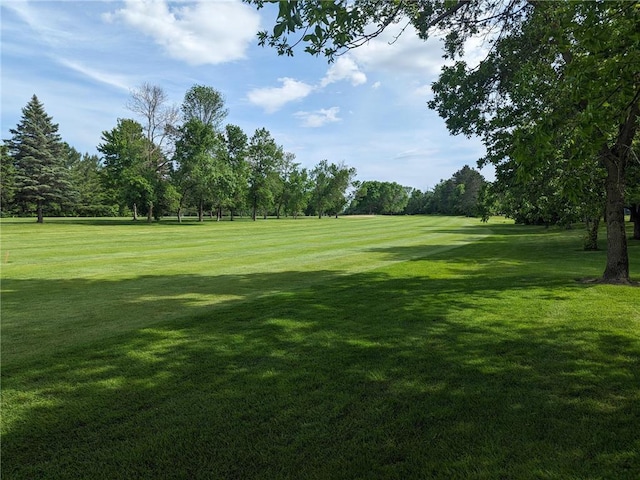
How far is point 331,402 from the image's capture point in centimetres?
418

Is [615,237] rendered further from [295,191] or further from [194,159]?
[295,191]

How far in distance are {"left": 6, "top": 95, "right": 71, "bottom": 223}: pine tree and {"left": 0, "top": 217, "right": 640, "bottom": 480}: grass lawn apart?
4856 cm

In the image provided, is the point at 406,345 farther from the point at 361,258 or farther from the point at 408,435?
the point at 361,258

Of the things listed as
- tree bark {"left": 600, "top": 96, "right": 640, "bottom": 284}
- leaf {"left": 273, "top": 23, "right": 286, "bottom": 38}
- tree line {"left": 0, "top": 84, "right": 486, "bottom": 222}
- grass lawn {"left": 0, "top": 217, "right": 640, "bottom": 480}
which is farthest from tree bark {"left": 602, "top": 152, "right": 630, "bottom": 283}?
tree line {"left": 0, "top": 84, "right": 486, "bottom": 222}

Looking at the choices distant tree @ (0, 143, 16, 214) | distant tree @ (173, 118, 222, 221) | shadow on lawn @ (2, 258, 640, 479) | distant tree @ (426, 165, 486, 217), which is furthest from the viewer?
distant tree @ (426, 165, 486, 217)

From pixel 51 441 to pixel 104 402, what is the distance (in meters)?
0.68

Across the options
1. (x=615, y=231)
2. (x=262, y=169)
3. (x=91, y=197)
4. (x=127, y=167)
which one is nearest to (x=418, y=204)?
(x=262, y=169)

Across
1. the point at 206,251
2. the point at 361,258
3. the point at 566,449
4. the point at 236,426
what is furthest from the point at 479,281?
Answer: the point at 206,251

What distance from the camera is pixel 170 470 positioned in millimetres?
3123

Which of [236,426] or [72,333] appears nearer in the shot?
[236,426]

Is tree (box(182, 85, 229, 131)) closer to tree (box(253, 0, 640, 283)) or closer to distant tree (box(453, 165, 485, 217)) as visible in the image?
tree (box(253, 0, 640, 283))

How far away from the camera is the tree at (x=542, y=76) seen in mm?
4395

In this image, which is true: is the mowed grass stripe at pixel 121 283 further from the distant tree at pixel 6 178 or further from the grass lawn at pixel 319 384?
the distant tree at pixel 6 178

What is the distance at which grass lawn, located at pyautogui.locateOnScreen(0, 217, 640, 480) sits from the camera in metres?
3.26
